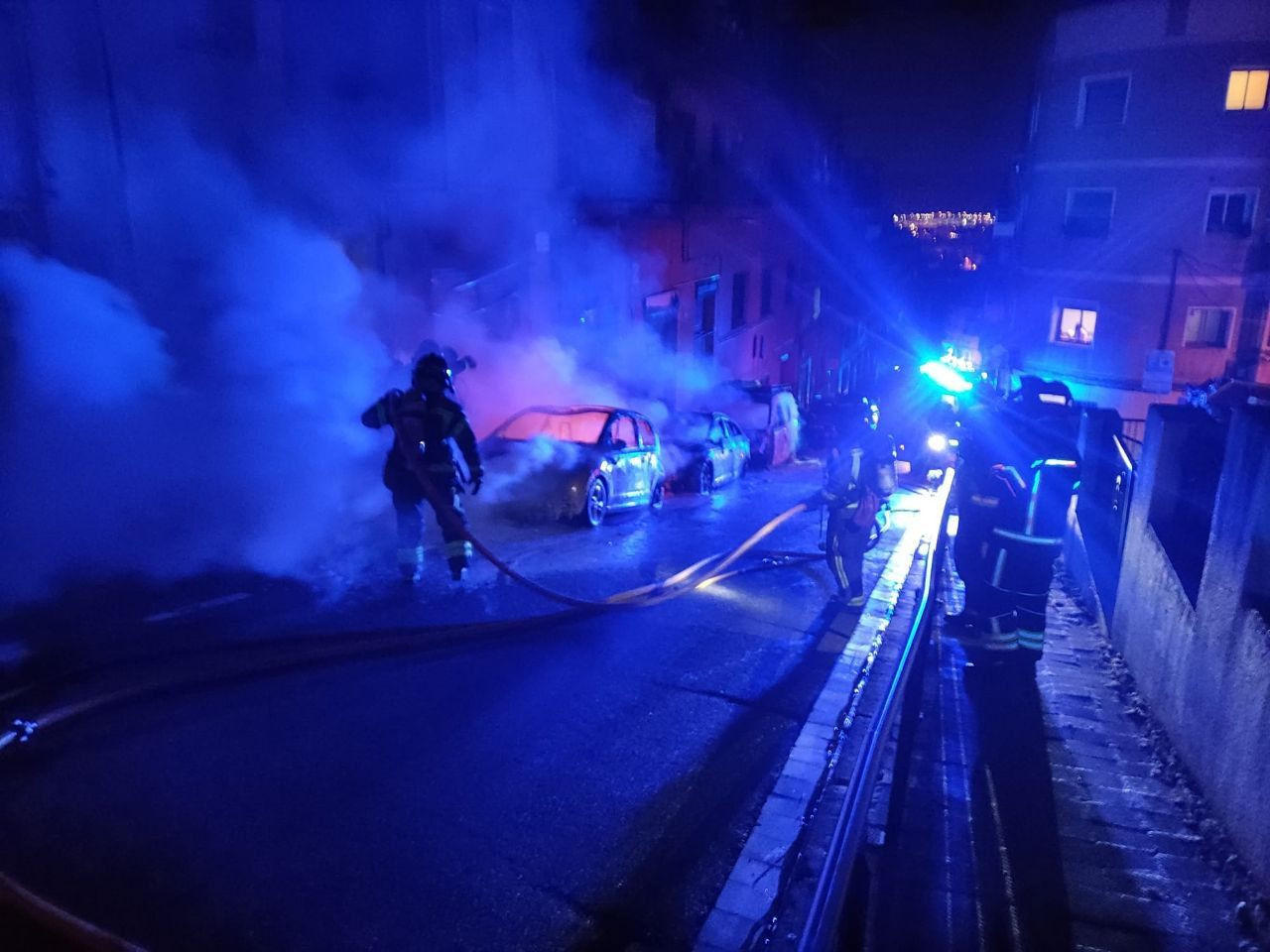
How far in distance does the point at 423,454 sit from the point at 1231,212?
80.7 ft

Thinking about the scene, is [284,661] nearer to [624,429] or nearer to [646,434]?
[624,429]

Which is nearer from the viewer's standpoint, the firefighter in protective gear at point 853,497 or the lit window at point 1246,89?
the firefighter in protective gear at point 853,497

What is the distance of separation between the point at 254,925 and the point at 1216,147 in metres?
27.2

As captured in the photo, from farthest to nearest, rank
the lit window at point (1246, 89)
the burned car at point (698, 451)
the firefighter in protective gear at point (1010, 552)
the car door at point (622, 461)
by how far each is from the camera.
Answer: the lit window at point (1246, 89), the burned car at point (698, 451), the car door at point (622, 461), the firefighter in protective gear at point (1010, 552)

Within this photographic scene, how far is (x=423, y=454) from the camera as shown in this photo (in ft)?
20.4

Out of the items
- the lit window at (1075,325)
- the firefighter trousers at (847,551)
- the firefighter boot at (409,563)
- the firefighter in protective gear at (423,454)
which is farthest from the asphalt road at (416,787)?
the lit window at (1075,325)

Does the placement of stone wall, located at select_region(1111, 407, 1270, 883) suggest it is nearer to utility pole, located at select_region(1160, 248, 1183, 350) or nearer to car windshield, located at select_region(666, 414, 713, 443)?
car windshield, located at select_region(666, 414, 713, 443)

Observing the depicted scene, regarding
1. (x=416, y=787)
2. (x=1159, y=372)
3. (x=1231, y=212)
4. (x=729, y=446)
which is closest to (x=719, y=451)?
(x=729, y=446)

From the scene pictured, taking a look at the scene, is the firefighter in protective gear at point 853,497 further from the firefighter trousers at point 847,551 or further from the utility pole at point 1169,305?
the utility pole at point 1169,305

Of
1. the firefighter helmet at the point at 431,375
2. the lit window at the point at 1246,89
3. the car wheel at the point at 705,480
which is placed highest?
the lit window at the point at 1246,89

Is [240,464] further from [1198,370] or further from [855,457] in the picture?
[1198,370]

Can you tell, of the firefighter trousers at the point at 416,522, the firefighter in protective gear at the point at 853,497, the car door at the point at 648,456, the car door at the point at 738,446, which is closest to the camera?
the firefighter trousers at the point at 416,522

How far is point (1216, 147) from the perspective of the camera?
21.7 metres

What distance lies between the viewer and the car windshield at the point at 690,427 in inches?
503
